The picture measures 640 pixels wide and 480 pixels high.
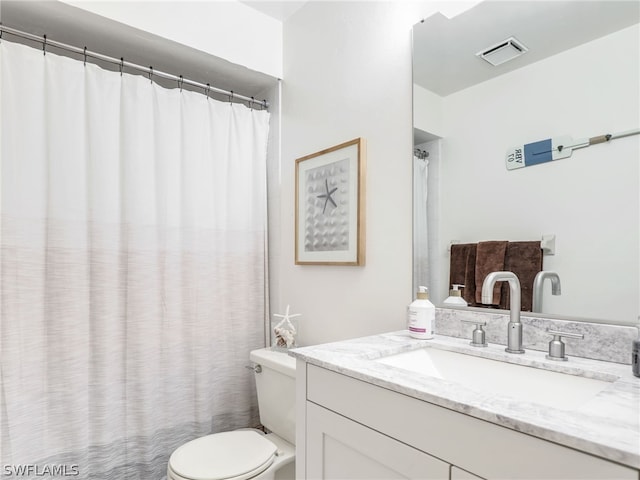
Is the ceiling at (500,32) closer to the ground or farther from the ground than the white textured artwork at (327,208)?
farther from the ground

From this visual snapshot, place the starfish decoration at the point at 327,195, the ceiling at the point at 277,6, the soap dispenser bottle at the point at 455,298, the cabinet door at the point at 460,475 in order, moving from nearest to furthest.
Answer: the cabinet door at the point at 460,475 → the soap dispenser bottle at the point at 455,298 → the starfish decoration at the point at 327,195 → the ceiling at the point at 277,6

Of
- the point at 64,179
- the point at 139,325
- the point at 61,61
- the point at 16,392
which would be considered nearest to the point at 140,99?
the point at 61,61

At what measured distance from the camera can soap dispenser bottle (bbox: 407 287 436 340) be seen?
1.24 metres

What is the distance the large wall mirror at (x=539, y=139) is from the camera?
3.21ft

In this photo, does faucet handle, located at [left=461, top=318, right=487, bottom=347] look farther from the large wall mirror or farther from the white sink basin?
the large wall mirror

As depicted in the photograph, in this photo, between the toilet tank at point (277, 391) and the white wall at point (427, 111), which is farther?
the toilet tank at point (277, 391)

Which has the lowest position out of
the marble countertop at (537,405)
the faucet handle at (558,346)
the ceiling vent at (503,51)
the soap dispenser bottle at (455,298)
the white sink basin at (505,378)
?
the white sink basin at (505,378)

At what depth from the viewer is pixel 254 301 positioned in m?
2.04

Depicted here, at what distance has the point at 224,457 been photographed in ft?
4.52

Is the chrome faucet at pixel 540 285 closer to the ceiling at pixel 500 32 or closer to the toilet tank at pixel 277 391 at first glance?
the ceiling at pixel 500 32

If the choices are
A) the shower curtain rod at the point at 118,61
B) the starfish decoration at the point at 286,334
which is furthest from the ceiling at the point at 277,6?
the starfish decoration at the point at 286,334

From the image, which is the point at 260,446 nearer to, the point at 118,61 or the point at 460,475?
the point at 460,475

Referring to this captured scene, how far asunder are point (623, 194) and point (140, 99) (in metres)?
1.86

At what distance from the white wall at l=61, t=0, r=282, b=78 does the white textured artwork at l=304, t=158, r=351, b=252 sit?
0.70 metres
